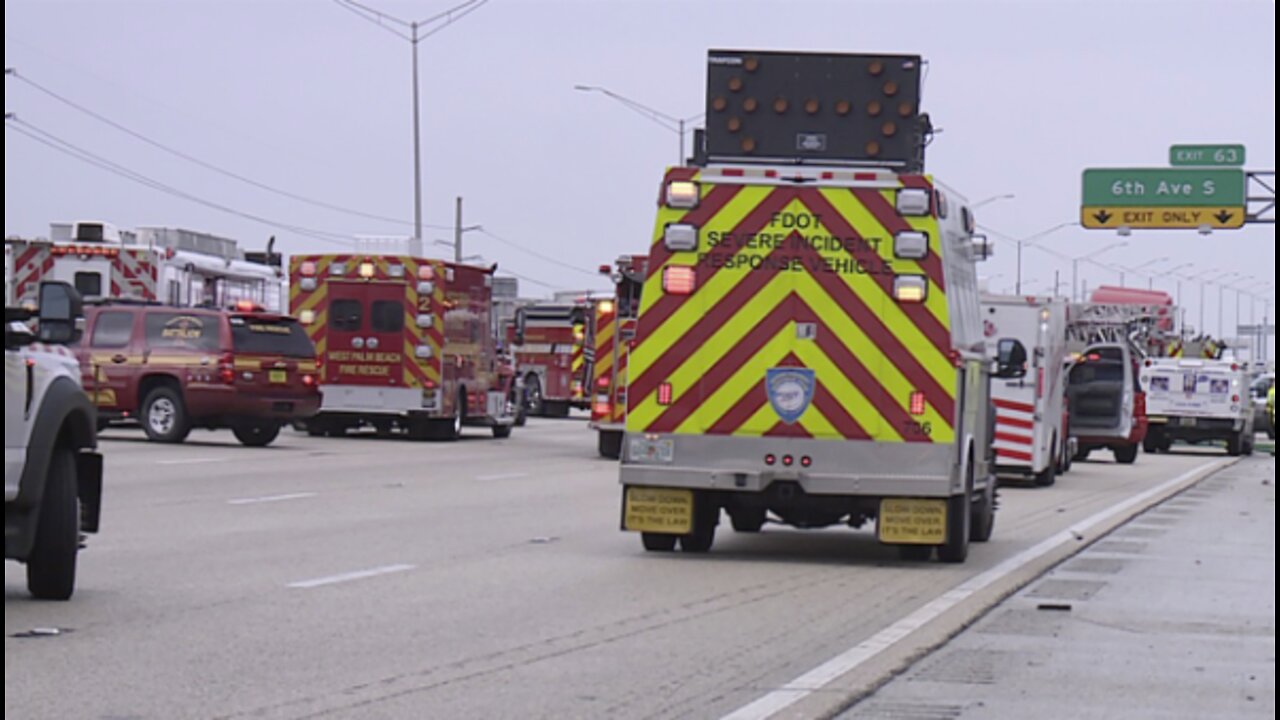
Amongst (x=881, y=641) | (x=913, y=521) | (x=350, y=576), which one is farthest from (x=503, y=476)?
(x=881, y=641)

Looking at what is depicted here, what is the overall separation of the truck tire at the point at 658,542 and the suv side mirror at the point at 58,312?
633 centimetres

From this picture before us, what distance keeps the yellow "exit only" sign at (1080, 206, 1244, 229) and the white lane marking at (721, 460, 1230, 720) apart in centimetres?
4072

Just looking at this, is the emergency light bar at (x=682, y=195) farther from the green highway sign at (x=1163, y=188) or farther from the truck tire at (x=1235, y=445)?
→ the green highway sign at (x=1163, y=188)

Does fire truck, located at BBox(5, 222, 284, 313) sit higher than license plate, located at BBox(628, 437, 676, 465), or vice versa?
fire truck, located at BBox(5, 222, 284, 313)

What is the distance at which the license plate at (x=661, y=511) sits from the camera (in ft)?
52.7

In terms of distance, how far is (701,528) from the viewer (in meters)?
16.3

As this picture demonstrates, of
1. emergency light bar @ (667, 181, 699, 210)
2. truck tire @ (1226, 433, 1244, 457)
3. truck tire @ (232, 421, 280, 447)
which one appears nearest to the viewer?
emergency light bar @ (667, 181, 699, 210)

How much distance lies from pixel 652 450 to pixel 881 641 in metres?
4.94

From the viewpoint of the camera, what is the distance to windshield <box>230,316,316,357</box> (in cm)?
3097

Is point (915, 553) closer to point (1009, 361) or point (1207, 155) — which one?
point (1009, 361)

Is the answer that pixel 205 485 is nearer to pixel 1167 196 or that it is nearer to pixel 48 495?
pixel 48 495

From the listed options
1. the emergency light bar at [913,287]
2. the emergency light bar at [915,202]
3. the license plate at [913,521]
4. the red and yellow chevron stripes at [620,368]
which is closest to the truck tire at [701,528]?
the license plate at [913,521]

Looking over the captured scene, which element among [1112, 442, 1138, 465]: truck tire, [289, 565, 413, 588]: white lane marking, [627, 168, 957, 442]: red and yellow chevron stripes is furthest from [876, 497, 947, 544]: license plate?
A: [1112, 442, 1138, 465]: truck tire

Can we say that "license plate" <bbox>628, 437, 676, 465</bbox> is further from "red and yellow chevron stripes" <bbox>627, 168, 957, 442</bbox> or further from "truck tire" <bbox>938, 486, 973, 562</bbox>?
"truck tire" <bbox>938, 486, 973, 562</bbox>
